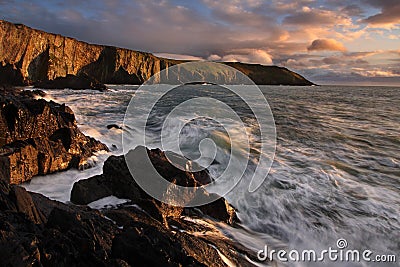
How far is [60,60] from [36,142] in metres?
55.5

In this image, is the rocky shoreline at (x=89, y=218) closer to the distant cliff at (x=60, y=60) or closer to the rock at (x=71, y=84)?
the distant cliff at (x=60, y=60)

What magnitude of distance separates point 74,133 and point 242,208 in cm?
557

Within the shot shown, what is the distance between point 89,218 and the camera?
3385 mm

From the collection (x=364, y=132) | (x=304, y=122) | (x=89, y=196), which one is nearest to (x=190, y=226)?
(x=89, y=196)

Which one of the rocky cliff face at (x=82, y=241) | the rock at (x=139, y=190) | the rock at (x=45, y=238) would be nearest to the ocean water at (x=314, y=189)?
the rock at (x=139, y=190)

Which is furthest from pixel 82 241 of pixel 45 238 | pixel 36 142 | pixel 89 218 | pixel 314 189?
pixel 314 189

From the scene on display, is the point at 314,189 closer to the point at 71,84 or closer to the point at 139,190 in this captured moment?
the point at 139,190

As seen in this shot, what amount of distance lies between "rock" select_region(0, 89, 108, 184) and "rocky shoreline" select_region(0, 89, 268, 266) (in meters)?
0.02

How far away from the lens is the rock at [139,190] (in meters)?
4.63

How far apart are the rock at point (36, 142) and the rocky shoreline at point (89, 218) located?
24 millimetres

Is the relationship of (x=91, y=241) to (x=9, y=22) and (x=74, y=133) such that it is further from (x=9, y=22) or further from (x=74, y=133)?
(x=9, y=22)

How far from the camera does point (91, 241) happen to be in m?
2.53

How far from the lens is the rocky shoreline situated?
2.37 m

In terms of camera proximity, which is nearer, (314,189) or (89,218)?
(89,218)
